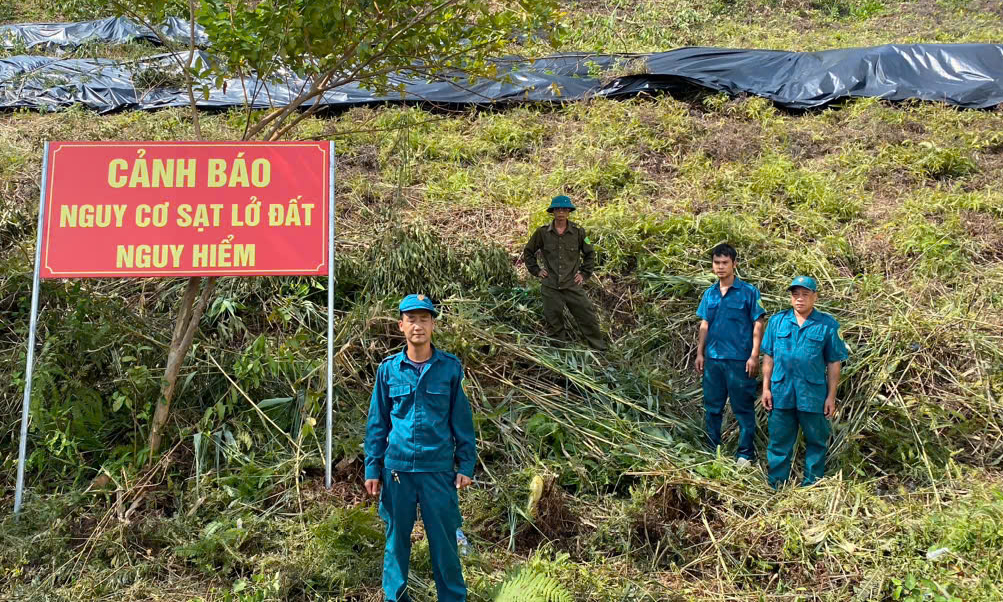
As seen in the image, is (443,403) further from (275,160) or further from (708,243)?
(708,243)

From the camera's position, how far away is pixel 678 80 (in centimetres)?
980

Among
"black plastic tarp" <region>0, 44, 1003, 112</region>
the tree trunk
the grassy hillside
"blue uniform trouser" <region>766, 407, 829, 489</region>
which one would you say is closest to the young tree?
the tree trunk

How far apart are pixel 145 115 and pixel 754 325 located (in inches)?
291

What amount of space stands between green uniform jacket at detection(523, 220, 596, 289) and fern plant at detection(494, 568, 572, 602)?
2.87 meters

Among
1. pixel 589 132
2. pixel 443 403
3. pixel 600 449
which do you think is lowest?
pixel 600 449

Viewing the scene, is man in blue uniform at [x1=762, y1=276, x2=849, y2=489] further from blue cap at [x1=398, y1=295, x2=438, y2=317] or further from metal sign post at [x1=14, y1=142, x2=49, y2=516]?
metal sign post at [x1=14, y1=142, x2=49, y2=516]

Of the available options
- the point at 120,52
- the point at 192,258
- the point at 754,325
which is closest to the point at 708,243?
the point at 754,325

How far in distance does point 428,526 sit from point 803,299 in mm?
2553

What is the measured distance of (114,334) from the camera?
543cm

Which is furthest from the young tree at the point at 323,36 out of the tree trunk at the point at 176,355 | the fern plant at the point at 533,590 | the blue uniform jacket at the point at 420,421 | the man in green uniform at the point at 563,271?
the fern plant at the point at 533,590

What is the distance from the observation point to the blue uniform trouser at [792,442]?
4.59 metres

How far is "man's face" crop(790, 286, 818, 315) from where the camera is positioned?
4559 mm

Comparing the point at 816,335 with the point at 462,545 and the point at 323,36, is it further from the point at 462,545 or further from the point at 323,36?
the point at 323,36

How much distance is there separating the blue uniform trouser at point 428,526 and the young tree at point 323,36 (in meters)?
2.13
